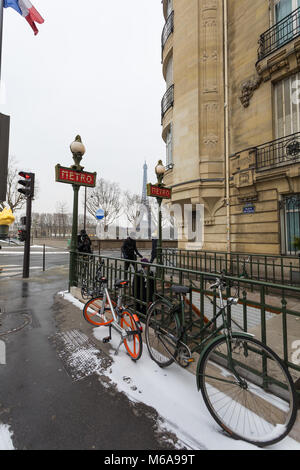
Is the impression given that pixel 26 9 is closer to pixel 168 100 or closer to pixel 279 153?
pixel 168 100

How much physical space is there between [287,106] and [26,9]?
961 cm

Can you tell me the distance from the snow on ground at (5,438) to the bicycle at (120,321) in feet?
4.79

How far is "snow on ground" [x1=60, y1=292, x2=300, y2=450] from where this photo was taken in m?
1.75

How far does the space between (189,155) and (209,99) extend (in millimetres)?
2834

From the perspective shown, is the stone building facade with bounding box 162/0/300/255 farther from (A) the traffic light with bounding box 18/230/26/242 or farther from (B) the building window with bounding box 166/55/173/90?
(A) the traffic light with bounding box 18/230/26/242

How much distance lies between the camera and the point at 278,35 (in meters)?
8.50

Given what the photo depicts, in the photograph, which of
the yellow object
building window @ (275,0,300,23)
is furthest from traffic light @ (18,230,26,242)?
building window @ (275,0,300,23)

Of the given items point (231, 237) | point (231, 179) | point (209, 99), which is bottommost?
point (231, 237)

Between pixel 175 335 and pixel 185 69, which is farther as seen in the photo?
pixel 185 69

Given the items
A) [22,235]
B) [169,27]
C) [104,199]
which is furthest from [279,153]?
[104,199]

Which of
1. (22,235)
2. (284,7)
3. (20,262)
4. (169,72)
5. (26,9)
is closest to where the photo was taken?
(26,9)
